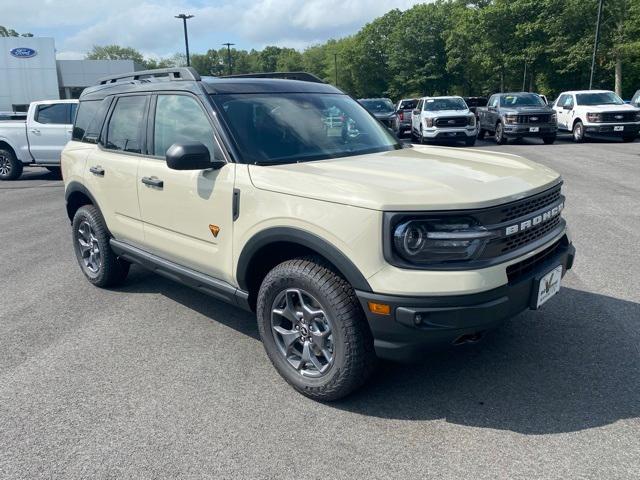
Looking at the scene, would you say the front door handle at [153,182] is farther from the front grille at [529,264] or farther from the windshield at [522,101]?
the windshield at [522,101]

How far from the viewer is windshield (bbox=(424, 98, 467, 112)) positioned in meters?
20.2

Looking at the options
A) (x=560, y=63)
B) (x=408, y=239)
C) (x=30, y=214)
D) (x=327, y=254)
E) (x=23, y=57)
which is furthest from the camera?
(x=23, y=57)

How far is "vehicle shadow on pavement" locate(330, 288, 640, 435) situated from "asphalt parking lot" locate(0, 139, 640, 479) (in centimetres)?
1

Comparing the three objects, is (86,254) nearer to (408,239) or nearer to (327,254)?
(327,254)

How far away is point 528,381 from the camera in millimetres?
3293

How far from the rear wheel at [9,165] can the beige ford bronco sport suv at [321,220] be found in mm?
11278

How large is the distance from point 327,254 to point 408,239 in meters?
0.46

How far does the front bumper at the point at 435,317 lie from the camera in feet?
8.66

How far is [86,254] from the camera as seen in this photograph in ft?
17.9

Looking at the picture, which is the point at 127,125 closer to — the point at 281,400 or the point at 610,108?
the point at 281,400

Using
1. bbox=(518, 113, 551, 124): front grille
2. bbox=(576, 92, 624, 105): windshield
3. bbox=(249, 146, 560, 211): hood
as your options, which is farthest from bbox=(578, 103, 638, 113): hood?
bbox=(249, 146, 560, 211): hood

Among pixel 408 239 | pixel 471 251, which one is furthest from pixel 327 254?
pixel 471 251

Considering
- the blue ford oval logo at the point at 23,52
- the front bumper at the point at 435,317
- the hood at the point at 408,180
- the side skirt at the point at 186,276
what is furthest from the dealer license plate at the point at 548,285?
the blue ford oval logo at the point at 23,52

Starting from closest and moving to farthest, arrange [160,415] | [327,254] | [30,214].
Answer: [327,254], [160,415], [30,214]
